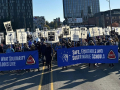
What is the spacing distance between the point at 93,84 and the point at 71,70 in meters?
3.07

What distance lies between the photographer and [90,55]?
38.7 ft

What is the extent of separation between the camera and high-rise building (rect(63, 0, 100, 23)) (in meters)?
118

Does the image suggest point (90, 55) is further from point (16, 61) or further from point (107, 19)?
point (107, 19)

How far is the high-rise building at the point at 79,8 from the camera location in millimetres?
117688

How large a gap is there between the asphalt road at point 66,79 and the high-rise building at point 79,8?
106m

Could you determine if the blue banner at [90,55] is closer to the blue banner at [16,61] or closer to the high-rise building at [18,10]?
the blue banner at [16,61]

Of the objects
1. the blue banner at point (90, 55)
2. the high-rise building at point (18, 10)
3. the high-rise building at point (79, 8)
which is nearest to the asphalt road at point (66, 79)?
the blue banner at point (90, 55)

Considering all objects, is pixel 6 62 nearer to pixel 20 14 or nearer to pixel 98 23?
pixel 98 23

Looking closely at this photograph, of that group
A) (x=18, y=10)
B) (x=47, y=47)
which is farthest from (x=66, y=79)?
(x=18, y=10)

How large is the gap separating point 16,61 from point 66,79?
11.9 ft

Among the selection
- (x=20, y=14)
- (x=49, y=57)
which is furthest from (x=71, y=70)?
(x=20, y=14)

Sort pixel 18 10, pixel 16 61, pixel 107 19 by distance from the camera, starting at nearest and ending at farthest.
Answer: pixel 16 61 → pixel 107 19 → pixel 18 10

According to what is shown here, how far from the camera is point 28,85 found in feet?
28.1

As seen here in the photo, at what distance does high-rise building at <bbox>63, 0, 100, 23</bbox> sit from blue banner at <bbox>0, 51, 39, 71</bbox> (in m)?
106
